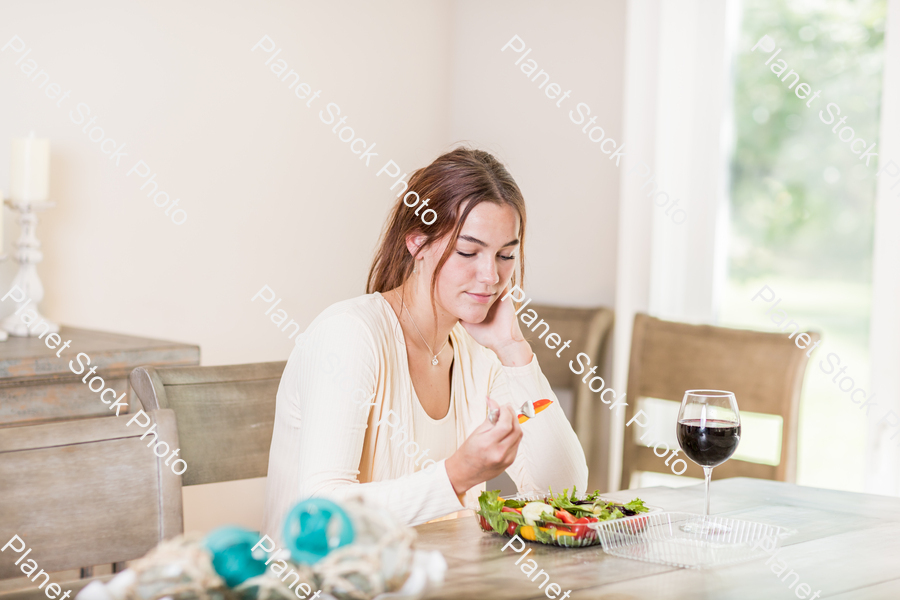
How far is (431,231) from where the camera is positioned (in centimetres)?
158

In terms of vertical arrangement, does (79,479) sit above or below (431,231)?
below

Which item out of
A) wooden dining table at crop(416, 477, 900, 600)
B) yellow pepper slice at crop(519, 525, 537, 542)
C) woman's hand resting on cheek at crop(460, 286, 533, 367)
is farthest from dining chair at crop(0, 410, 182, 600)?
woman's hand resting on cheek at crop(460, 286, 533, 367)

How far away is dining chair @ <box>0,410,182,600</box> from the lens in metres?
1.12

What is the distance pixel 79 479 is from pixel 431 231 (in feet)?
2.31

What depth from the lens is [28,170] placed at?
2.11 m

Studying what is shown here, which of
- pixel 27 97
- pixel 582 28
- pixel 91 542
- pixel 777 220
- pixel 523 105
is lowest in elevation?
pixel 91 542

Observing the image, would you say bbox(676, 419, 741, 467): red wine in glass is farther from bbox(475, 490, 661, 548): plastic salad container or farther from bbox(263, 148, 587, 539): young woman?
bbox(263, 148, 587, 539): young woman

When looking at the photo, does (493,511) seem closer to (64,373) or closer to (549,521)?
(549,521)

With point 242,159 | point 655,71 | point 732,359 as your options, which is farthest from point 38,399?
point 655,71

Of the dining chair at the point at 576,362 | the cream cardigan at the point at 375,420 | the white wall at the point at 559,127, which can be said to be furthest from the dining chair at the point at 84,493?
the white wall at the point at 559,127

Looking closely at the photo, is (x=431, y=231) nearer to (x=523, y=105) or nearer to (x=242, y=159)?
(x=242, y=159)

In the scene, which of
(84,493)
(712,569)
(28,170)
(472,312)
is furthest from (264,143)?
(712,569)

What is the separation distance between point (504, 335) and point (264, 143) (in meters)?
1.44

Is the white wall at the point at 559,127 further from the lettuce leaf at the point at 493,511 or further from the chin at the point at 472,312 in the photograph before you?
the lettuce leaf at the point at 493,511
